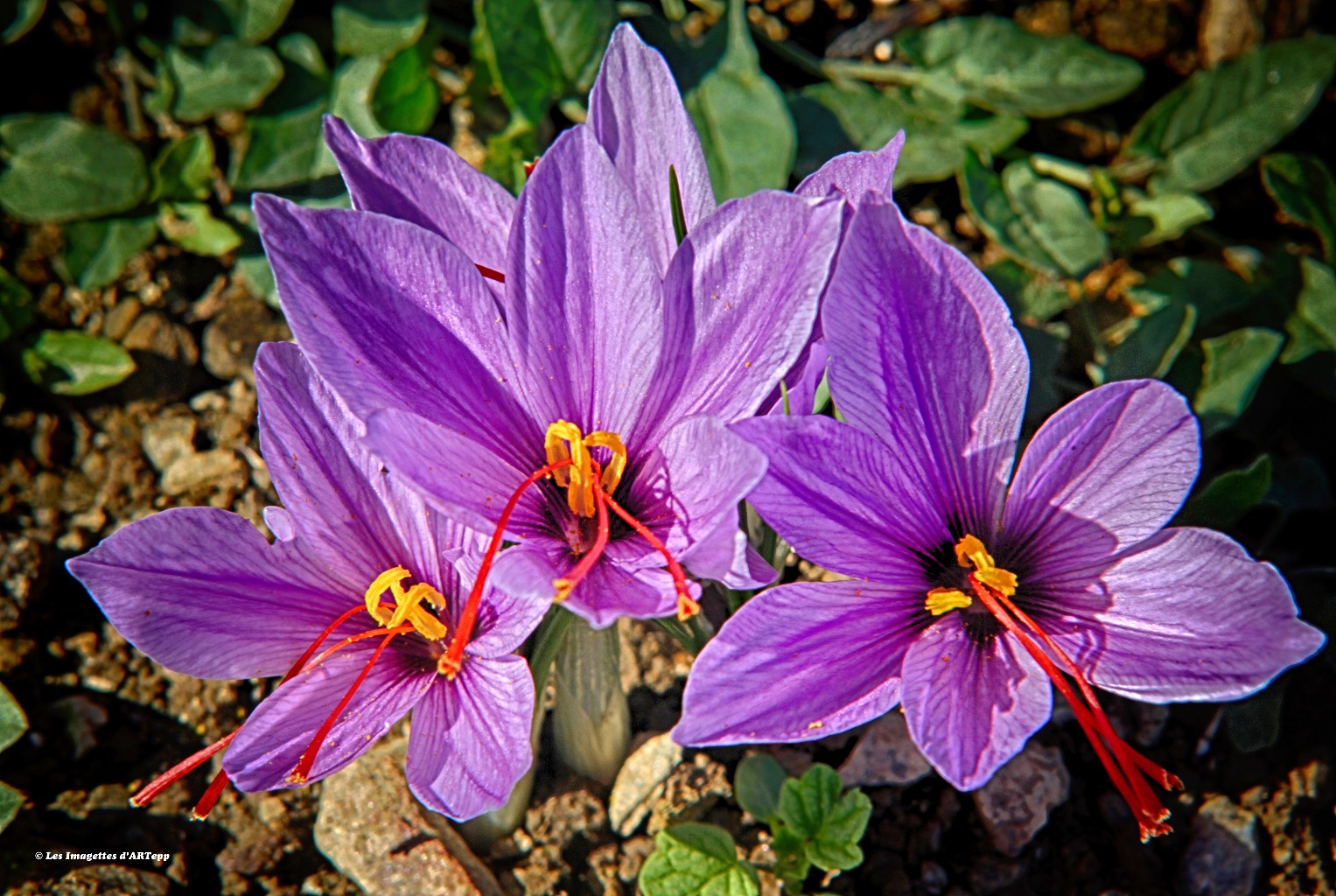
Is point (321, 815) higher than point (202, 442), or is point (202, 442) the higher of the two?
point (202, 442)

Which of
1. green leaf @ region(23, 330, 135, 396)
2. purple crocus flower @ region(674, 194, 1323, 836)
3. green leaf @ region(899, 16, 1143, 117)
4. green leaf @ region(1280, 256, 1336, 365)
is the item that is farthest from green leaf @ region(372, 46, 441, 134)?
green leaf @ region(1280, 256, 1336, 365)

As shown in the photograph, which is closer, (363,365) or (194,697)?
(363,365)

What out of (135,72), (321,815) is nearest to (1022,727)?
(321,815)

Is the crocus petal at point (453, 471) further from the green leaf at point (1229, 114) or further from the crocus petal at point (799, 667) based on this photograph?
the green leaf at point (1229, 114)

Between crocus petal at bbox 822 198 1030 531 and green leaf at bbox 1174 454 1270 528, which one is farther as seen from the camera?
green leaf at bbox 1174 454 1270 528

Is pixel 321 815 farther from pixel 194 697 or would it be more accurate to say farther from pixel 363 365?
pixel 363 365

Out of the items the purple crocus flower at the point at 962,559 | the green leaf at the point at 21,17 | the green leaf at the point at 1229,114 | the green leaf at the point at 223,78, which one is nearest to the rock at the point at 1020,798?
the purple crocus flower at the point at 962,559

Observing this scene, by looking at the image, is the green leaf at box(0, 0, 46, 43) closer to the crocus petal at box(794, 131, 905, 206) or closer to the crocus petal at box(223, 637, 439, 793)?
the crocus petal at box(223, 637, 439, 793)
